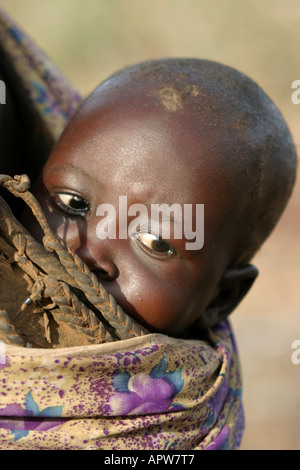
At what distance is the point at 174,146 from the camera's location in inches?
61.2

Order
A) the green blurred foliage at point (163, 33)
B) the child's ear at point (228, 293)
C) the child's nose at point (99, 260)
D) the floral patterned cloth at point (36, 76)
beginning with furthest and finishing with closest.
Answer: the green blurred foliage at point (163, 33)
the floral patterned cloth at point (36, 76)
the child's ear at point (228, 293)
the child's nose at point (99, 260)

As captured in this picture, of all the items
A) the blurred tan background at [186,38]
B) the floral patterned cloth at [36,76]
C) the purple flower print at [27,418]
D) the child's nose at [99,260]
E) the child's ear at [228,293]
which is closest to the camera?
the purple flower print at [27,418]

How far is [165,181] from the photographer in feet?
5.02

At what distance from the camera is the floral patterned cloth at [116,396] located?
1231mm

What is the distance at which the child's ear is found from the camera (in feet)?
5.79

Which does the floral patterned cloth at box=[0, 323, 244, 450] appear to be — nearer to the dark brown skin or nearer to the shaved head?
the dark brown skin

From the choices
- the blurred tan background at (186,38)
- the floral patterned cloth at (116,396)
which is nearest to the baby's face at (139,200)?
the floral patterned cloth at (116,396)

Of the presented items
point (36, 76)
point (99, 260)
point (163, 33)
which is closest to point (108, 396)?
point (99, 260)

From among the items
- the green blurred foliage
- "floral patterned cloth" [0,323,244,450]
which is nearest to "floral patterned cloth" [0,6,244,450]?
"floral patterned cloth" [0,323,244,450]

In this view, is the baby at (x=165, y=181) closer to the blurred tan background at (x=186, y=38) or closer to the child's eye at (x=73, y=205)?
the child's eye at (x=73, y=205)

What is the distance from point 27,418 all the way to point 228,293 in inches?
30.5

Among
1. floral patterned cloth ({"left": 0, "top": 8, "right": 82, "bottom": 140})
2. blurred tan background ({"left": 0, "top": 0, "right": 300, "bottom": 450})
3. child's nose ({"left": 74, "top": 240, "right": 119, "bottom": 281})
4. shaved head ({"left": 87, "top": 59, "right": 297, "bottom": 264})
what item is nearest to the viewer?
child's nose ({"left": 74, "top": 240, "right": 119, "bottom": 281})

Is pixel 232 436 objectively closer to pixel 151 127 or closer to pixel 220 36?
pixel 151 127

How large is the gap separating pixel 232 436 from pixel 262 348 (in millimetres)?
1893
